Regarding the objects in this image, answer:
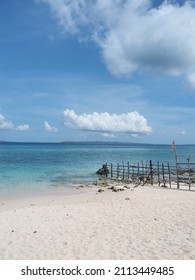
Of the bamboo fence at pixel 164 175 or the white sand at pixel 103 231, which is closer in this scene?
the white sand at pixel 103 231

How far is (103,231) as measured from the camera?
895 cm

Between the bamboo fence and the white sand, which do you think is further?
the bamboo fence

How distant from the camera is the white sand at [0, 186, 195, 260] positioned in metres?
7.18

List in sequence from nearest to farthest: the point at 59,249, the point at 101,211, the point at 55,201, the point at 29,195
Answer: the point at 59,249 < the point at 101,211 < the point at 55,201 < the point at 29,195

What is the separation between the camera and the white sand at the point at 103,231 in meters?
7.18

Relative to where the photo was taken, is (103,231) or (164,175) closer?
(103,231)

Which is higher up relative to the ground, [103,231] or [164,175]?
[103,231]

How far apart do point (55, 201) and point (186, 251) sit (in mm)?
9892

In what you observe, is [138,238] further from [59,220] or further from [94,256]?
[59,220]

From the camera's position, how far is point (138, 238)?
820cm

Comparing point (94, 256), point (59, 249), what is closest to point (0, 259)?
point (59, 249)
